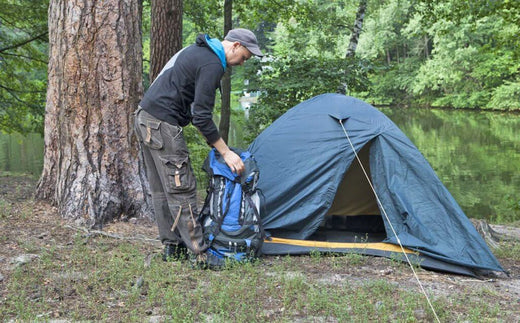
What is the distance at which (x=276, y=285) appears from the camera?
3.54 metres

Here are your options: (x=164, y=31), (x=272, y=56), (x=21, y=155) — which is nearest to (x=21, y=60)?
(x=164, y=31)

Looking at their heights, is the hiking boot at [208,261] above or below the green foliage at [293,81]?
below

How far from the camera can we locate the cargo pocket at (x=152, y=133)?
3691 millimetres

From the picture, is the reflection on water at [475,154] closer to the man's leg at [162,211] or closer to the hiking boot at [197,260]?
the hiking boot at [197,260]

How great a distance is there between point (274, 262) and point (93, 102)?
2070 mm

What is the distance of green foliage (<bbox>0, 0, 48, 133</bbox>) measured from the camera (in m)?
8.96

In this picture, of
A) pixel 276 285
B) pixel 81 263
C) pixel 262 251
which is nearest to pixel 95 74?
pixel 81 263

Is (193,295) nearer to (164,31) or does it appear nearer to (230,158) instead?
(230,158)

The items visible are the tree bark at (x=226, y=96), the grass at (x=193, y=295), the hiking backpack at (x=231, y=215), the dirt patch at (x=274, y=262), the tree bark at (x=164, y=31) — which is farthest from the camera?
the tree bark at (x=226, y=96)

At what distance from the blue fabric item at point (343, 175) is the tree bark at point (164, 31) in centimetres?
333

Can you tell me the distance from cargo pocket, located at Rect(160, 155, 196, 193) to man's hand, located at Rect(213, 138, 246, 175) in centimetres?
26

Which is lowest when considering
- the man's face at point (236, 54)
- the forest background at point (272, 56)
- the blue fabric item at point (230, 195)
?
the blue fabric item at point (230, 195)

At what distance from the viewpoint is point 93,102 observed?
4.48m

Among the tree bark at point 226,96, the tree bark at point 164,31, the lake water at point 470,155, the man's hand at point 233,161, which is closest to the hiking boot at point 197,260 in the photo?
the man's hand at point 233,161
